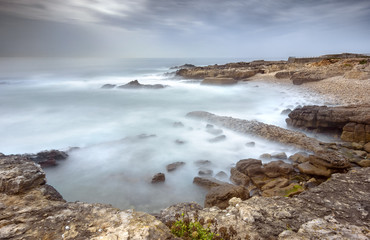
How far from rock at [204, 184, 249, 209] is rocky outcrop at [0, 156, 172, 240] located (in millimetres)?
2383

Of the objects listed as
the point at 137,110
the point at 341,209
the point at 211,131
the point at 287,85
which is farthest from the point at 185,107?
the point at 341,209

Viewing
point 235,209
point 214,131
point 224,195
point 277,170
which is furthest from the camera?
point 214,131

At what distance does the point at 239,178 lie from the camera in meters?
6.75

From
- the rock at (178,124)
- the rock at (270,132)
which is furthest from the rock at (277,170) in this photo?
the rock at (178,124)

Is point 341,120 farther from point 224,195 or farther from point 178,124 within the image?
point 178,124

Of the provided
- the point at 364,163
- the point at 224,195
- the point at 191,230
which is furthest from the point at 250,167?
the point at 191,230

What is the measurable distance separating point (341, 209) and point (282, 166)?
3614mm

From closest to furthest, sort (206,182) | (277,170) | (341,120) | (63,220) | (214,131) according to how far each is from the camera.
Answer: (63,220) < (206,182) < (277,170) < (341,120) < (214,131)

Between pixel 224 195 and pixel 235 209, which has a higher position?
pixel 235 209

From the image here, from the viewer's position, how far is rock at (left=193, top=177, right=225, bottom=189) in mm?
6480

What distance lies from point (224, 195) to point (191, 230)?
7.58ft

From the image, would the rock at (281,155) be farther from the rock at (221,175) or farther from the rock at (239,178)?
the rock at (221,175)

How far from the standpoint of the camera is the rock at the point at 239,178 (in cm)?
659

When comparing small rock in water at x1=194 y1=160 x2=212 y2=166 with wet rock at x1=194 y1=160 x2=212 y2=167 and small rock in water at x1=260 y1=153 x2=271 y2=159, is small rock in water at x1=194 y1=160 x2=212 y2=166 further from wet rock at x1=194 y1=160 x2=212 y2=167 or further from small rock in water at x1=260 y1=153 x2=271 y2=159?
small rock in water at x1=260 y1=153 x2=271 y2=159
